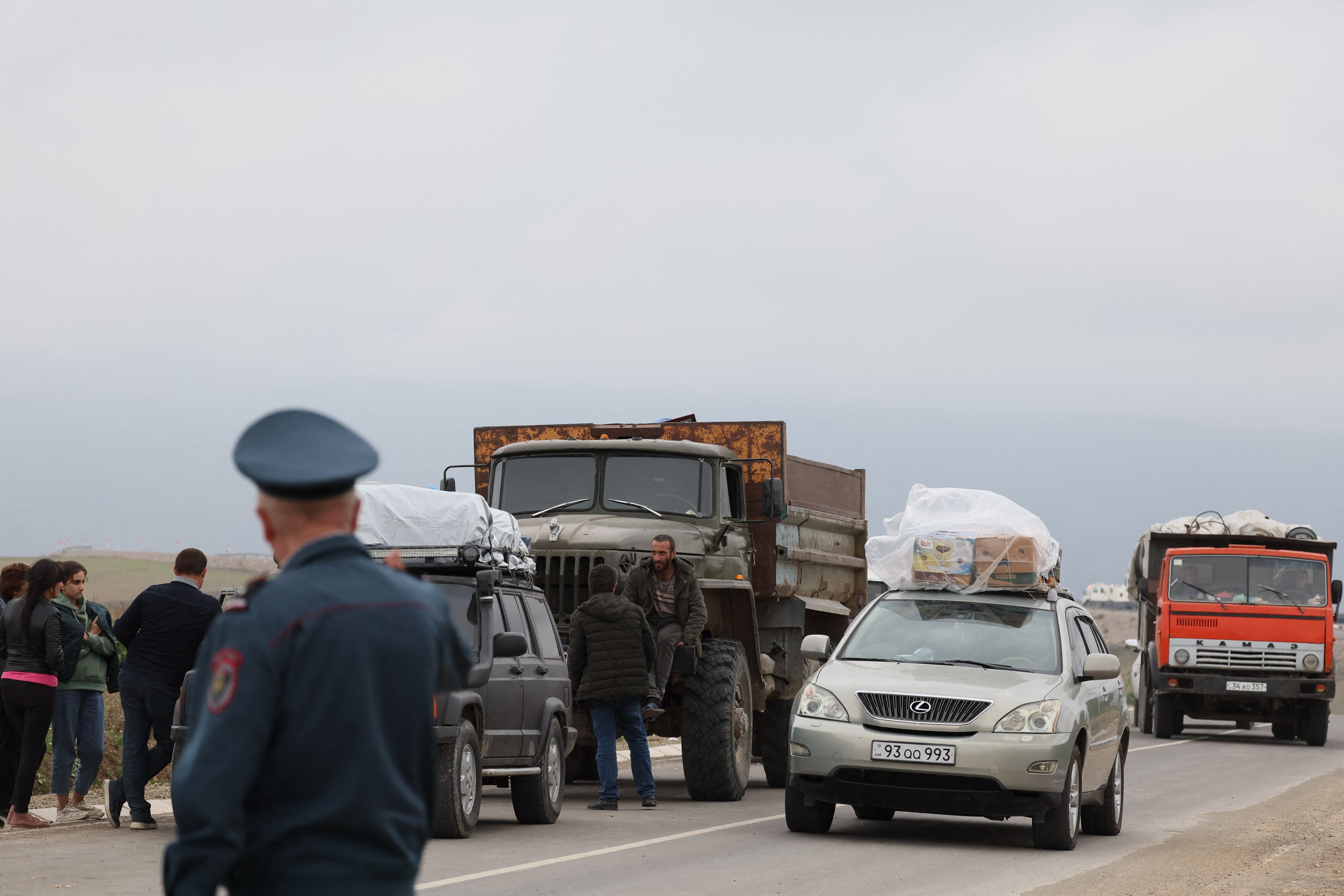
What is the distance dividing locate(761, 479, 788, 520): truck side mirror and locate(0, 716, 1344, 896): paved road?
8.41ft

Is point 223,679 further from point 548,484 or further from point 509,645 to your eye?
point 548,484

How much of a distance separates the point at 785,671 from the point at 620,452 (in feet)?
8.68

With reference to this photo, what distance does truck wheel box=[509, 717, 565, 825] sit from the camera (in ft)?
42.5

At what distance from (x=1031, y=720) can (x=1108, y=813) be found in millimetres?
1997

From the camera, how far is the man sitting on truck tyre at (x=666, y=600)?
14.2 metres

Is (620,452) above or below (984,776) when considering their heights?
above

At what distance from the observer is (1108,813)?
13000 mm

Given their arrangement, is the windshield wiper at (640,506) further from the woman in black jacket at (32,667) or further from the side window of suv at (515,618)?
the woman in black jacket at (32,667)

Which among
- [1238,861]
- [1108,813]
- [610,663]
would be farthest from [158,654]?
[1238,861]

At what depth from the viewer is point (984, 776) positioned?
11.4m

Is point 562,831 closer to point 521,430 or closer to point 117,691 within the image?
point 117,691

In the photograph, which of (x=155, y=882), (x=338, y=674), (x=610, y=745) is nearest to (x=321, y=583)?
(x=338, y=674)

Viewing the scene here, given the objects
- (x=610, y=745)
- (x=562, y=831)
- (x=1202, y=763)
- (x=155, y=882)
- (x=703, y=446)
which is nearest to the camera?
(x=155, y=882)

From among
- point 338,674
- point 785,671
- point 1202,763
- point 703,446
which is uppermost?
point 703,446
